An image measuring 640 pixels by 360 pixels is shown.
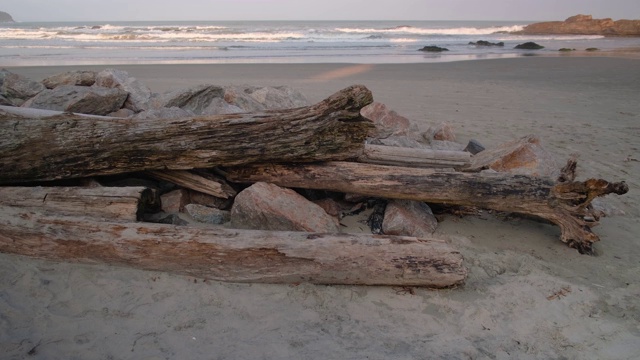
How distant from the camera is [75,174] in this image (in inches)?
143

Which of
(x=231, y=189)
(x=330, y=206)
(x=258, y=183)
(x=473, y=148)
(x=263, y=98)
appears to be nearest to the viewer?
(x=258, y=183)

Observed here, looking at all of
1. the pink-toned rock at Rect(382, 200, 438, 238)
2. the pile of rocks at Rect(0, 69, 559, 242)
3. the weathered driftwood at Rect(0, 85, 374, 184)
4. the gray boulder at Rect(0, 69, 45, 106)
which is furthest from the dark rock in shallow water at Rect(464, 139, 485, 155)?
the gray boulder at Rect(0, 69, 45, 106)

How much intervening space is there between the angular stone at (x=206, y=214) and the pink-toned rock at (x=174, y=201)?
0.07 metres

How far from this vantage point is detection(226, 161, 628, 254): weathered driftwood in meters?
3.70

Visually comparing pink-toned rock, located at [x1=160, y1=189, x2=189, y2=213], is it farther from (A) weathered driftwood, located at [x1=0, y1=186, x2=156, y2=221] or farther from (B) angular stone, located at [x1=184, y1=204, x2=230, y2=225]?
(A) weathered driftwood, located at [x1=0, y1=186, x2=156, y2=221]

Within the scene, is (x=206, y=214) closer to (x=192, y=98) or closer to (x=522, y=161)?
(x=192, y=98)

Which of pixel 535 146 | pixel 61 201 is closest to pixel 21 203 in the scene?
pixel 61 201

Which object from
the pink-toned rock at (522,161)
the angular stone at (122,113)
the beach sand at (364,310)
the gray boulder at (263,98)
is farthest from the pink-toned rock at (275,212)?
the angular stone at (122,113)

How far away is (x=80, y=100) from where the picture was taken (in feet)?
18.1

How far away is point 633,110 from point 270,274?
9.79 meters

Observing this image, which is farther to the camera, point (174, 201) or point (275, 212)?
point (174, 201)

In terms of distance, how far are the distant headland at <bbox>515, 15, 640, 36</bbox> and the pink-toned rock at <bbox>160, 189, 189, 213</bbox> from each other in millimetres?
51057

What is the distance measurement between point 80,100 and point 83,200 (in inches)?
104

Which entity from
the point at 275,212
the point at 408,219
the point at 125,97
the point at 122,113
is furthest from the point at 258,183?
the point at 125,97
